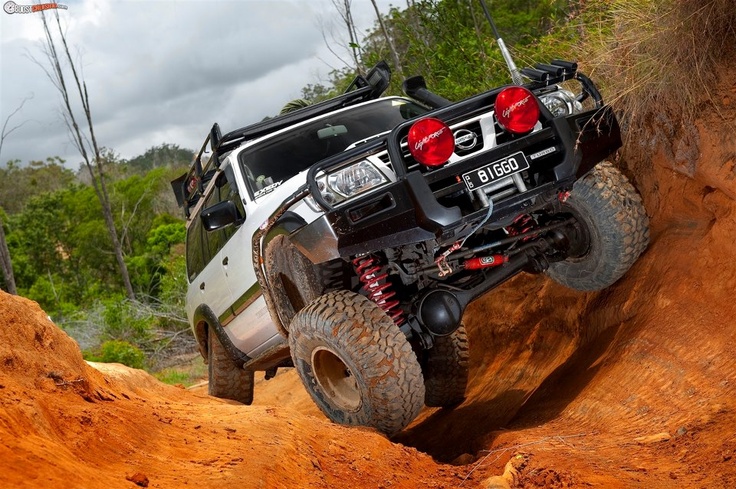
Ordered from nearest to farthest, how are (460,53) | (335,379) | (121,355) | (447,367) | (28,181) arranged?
(335,379), (447,367), (460,53), (121,355), (28,181)

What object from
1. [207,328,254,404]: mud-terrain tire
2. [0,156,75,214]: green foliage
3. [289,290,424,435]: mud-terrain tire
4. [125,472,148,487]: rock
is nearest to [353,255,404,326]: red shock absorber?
[289,290,424,435]: mud-terrain tire

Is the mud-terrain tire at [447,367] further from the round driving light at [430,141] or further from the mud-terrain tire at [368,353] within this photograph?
the round driving light at [430,141]

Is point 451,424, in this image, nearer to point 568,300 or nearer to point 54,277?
point 568,300

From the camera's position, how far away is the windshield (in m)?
6.17

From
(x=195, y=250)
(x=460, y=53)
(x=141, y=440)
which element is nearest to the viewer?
(x=141, y=440)

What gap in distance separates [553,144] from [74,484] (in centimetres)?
325

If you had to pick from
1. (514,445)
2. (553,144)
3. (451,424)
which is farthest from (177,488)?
(451,424)

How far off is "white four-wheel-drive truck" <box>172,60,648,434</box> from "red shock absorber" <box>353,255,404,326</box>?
0.01 metres

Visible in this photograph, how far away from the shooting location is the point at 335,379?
5.56 meters

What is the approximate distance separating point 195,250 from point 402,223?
4.03 m

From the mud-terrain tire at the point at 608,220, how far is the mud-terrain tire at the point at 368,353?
1.60 m

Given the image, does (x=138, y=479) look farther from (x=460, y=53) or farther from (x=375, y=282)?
(x=460, y=53)

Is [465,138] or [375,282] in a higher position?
[465,138]

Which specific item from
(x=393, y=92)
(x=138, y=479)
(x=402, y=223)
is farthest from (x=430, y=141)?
(x=393, y=92)
